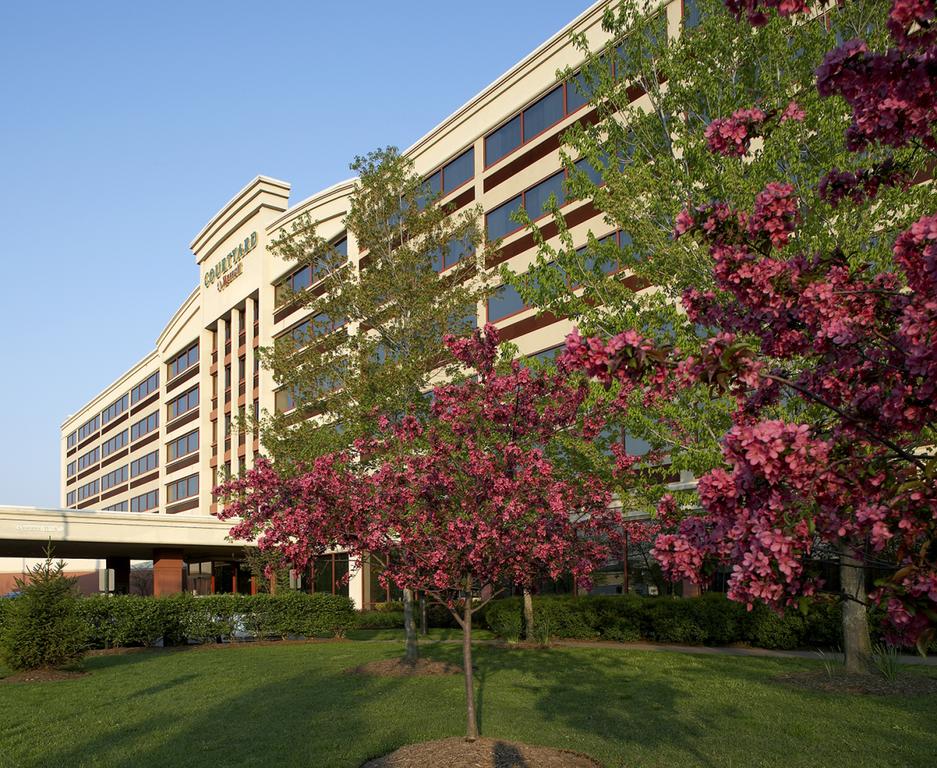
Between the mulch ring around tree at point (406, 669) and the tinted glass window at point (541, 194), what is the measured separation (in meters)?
18.2

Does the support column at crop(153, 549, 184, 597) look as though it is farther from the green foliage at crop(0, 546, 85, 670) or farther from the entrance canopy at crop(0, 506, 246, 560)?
the green foliage at crop(0, 546, 85, 670)

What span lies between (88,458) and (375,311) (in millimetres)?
91640

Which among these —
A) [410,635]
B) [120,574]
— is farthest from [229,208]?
[410,635]

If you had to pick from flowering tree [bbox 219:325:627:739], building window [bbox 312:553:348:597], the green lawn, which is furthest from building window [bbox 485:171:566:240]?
flowering tree [bbox 219:325:627:739]

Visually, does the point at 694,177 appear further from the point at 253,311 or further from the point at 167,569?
the point at 253,311

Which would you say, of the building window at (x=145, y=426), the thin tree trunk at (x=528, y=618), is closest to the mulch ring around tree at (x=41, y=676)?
the thin tree trunk at (x=528, y=618)

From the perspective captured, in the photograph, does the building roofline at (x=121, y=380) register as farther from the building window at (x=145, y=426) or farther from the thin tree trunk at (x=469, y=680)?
the thin tree trunk at (x=469, y=680)

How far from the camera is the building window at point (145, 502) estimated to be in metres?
74.1

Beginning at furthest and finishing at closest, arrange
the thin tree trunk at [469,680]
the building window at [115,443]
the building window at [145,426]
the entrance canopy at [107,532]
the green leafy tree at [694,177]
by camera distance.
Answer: the building window at [115,443] → the building window at [145,426] → the entrance canopy at [107,532] → the green leafy tree at [694,177] → the thin tree trunk at [469,680]

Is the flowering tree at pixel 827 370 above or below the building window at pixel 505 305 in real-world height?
below

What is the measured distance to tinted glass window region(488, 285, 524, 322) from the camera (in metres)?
33.0

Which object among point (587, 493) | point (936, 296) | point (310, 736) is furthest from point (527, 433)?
point (936, 296)

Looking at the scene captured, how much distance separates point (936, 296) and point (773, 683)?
12.7m

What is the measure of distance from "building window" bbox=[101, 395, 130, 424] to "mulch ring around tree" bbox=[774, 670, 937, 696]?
8200 centimetres
